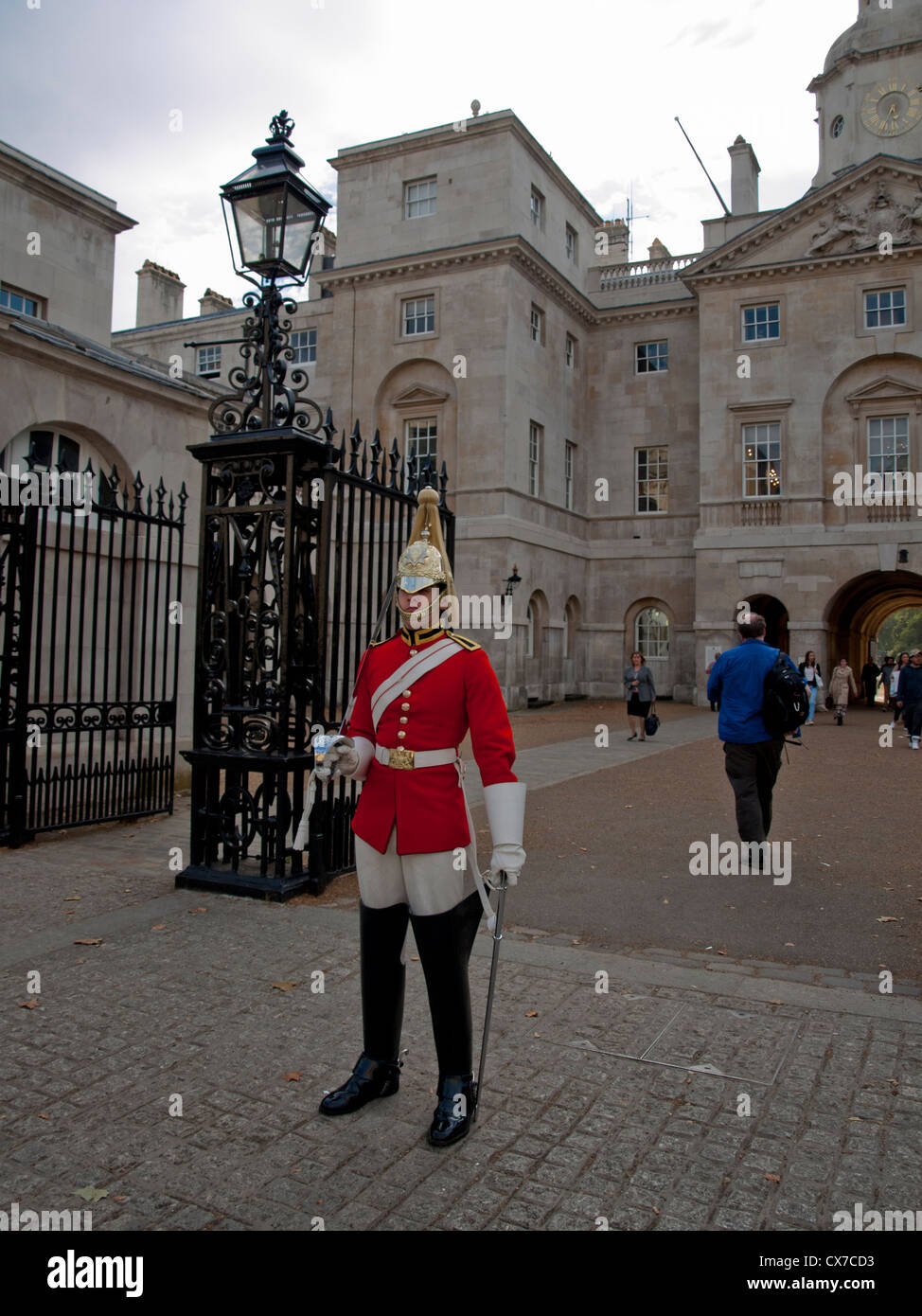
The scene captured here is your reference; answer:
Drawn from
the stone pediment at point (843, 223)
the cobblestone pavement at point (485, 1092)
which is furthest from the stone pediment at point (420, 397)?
the cobblestone pavement at point (485, 1092)

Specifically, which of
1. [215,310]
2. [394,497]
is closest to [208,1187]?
[394,497]

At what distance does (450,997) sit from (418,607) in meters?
1.49

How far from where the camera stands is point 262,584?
6.70m

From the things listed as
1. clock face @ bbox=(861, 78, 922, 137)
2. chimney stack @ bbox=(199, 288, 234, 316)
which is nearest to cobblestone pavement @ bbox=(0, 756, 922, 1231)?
clock face @ bbox=(861, 78, 922, 137)

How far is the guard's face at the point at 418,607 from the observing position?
3.88 metres

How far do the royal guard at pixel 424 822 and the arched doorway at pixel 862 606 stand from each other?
1058 inches

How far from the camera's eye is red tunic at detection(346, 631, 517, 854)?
365 cm

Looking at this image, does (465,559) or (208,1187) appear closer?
(208,1187)

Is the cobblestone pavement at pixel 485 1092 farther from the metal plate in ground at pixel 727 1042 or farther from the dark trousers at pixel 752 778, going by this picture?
the dark trousers at pixel 752 778

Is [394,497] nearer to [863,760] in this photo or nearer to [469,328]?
[863,760]

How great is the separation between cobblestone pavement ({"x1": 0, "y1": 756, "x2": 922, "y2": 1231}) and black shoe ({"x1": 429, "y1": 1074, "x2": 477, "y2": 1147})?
0.07m
